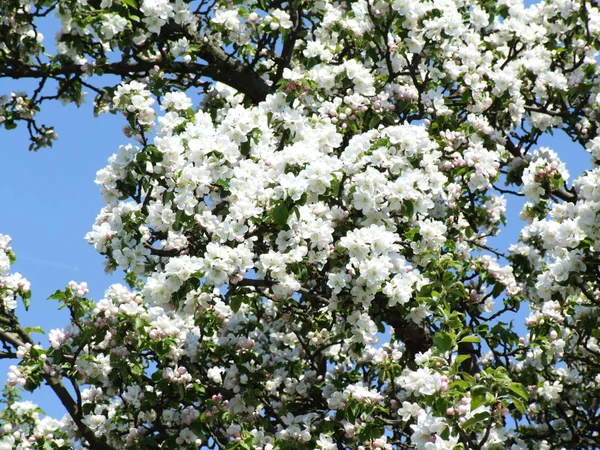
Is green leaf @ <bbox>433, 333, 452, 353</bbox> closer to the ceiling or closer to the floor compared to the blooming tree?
closer to the floor

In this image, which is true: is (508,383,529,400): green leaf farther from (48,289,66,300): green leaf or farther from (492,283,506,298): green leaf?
(48,289,66,300): green leaf

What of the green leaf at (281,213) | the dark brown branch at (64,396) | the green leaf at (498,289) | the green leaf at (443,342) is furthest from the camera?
the green leaf at (498,289)

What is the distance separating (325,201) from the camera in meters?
6.40

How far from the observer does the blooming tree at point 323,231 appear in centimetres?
585

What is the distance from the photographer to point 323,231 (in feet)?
19.2

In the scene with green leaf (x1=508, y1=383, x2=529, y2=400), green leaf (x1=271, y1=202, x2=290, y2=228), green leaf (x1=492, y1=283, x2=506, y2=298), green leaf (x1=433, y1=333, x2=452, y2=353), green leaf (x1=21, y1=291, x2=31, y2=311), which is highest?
green leaf (x1=21, y1=291, x2=31, y2=311)

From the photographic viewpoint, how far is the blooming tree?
5852 millimetres

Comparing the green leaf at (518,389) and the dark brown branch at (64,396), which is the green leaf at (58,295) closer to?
the dark brown branch at (64,396)

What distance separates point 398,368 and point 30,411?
149 inches

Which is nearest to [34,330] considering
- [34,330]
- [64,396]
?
[34,330]

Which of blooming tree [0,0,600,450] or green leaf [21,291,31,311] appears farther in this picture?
green leaf [21,291,31,311]

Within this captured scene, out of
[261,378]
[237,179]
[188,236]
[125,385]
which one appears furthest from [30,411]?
[237,179]

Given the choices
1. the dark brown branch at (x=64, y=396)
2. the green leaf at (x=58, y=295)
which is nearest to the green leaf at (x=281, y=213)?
the green leaf at (x=58, y=295)

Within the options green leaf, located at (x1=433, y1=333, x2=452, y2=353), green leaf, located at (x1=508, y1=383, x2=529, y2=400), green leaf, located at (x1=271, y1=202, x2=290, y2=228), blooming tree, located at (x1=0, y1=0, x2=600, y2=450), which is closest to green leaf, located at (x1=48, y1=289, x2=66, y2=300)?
blooming tree, located at (x1=0, y1=0, x2=600, y2=450)
